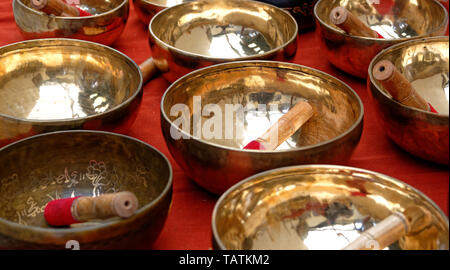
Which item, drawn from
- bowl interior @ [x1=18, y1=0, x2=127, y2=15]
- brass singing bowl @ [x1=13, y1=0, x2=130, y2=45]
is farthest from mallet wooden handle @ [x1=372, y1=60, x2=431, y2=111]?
bowl interior @ [x1=18, y1=0, x2=127, y2=15]

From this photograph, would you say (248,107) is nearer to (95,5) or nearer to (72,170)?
(72,170)

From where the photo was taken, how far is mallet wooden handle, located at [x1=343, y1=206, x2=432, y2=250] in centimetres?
82

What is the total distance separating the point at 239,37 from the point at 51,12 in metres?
0.44

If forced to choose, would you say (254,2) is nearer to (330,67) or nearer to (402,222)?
(330,67)

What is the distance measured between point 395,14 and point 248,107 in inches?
22.8

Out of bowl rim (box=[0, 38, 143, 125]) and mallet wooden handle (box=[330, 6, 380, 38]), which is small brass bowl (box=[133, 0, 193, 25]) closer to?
bowl rim (box=[0, 38, 143, 125])

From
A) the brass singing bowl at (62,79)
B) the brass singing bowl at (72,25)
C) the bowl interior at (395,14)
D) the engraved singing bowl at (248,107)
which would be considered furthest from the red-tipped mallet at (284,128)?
the brass singing bowl at (72,25)

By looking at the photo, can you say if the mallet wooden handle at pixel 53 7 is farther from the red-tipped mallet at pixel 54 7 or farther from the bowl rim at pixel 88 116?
the bowl rim at pixel 88 116

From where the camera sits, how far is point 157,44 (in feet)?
4.38

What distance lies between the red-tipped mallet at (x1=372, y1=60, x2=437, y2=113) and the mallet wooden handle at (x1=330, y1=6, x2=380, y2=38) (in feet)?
0.78

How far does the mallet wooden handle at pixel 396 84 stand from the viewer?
3.44ft

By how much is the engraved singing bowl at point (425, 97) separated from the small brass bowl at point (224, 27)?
0.28 m

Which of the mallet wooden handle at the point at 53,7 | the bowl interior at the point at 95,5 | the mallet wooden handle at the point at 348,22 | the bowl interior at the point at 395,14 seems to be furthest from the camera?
the bowl interior at the point at 95,5

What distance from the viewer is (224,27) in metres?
1.58
